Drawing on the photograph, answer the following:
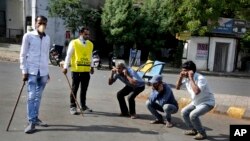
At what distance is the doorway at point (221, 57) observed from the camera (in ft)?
92.6

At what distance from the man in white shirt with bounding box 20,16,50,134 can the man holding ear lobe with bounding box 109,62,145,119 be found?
186 cm

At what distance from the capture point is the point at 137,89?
28.1 feet

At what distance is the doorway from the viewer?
2823 cm

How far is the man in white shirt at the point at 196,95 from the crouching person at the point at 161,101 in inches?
21.5

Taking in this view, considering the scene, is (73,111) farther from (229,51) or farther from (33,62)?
(229,51)

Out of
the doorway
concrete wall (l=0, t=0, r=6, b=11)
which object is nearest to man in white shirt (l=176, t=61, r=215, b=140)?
the doorway

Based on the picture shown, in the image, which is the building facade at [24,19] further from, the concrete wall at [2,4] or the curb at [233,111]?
the curb at [233,111]

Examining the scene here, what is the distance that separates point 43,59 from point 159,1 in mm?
20174

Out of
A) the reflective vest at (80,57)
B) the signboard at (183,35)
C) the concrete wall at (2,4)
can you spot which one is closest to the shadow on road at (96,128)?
the reflective vest at (80,57)

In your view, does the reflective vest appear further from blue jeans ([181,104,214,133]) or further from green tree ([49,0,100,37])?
green tree ([49,0,100,37])

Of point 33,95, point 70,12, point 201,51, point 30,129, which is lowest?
point 30,129

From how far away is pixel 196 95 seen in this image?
7039 mm

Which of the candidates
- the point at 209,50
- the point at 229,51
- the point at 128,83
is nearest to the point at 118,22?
the point at 209,50

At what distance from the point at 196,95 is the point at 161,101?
1024 mm
